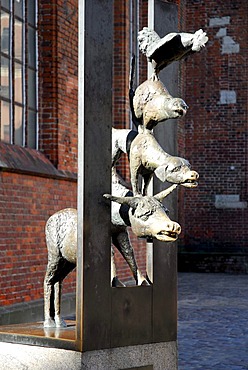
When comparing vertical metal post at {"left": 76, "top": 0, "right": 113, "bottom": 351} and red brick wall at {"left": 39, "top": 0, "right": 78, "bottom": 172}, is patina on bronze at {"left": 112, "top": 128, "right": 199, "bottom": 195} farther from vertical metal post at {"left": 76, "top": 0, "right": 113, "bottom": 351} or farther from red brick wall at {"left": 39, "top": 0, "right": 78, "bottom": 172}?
red brick wall at {"left": 39, "top": 0, "right": 78, "bottom": 172}

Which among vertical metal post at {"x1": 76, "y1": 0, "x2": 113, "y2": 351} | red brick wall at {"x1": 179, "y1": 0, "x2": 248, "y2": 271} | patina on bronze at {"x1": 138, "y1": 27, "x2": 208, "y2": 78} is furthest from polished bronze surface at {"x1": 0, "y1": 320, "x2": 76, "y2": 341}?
red brick wall at {"x1": 179, "y1": 0, "x2": 248, "y2": 271}

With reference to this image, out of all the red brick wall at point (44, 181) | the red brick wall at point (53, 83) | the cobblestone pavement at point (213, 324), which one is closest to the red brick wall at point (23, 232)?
the red brick wall at point (44, 181)

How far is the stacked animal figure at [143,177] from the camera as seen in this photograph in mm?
3365

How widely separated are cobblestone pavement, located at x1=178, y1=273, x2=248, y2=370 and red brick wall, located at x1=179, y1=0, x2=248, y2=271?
3263 mm

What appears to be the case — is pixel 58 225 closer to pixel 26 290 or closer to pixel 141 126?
pixel 141 126

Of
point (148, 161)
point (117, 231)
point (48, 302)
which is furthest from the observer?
point (48, 302)

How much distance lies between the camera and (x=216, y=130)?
20.5 meters

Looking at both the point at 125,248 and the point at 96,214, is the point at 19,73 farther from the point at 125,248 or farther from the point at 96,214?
the point at 96,214

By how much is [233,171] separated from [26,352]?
17131 mm

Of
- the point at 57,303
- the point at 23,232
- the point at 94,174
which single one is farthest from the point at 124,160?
the point at 94,174

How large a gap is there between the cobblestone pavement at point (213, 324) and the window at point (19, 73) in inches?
126

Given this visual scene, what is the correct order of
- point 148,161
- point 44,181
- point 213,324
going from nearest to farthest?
1. point 148,161
2. point 213,324
3. point 44,181

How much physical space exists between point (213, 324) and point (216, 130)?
1081 centimetres

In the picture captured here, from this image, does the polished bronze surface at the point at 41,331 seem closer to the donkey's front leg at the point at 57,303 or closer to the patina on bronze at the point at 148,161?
the donkey's front leg at the point at 57,303
